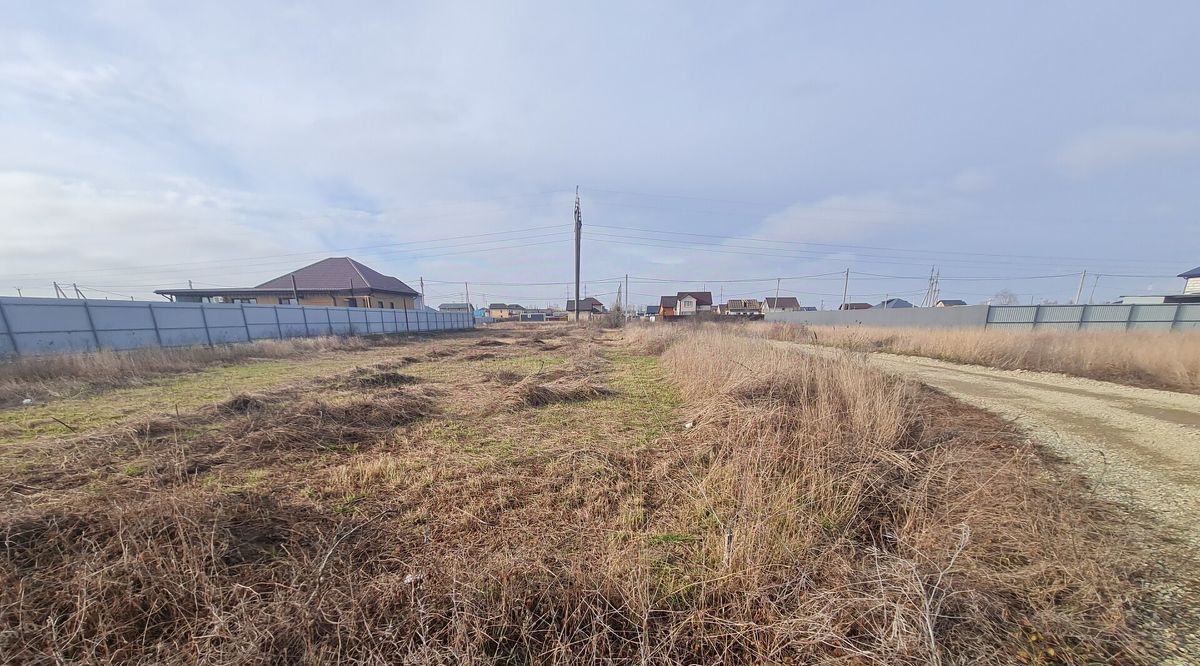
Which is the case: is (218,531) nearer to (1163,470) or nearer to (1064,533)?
(1064,533)

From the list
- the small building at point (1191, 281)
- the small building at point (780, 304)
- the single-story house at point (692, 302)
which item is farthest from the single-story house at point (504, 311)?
the small building at point (1191, 281)

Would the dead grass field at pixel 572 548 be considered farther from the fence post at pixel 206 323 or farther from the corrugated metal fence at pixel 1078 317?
the corrugated metal fence at pixel 1078 317

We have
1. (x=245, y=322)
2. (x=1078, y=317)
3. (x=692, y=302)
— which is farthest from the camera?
(x=692, y=302)

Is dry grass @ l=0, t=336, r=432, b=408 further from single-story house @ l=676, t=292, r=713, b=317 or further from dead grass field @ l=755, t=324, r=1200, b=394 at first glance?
single-story house @ l=676, t=292, r=713, b=317

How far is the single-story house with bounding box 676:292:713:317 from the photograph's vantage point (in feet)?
183

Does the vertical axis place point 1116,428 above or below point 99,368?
below

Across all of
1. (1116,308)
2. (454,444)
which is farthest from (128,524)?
(1116,308)

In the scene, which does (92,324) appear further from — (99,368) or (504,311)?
(504,311)

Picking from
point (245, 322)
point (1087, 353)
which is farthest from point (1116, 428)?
point (245, 322)

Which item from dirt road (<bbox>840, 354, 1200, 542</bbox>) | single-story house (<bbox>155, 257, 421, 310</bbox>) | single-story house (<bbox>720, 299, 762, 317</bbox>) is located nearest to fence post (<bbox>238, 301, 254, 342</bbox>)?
single-story house (<bbox>155, 257, 421, 310</bbox>)

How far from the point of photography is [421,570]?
2.16m

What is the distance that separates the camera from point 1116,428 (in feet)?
16.8

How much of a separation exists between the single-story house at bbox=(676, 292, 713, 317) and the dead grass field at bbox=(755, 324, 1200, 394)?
40.4 m

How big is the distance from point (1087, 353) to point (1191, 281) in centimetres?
4457
